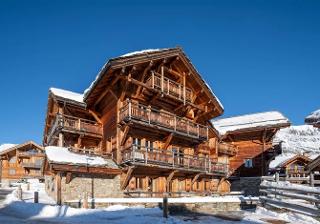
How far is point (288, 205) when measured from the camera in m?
15.1

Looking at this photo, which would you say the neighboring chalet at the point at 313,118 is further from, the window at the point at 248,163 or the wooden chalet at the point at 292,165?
the window at the point at 248,163

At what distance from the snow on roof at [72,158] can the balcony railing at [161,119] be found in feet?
10.6

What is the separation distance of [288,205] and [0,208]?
14.0 metres

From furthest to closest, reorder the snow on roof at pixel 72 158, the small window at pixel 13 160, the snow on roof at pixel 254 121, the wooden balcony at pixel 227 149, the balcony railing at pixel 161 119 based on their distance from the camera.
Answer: the small window at pixel 13 160
the wooden balcony at pixel 227 149
the snow on roof at pixel 254 121
the balcony railing at pixel 161 119
the snow on roof at pixel 72 158

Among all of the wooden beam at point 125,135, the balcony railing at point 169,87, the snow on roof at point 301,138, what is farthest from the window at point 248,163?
the snow on roof at point 301,138

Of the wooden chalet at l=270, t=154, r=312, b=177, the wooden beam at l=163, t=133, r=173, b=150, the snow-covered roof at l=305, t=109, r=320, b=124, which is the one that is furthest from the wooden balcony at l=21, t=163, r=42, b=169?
the snow-covered roof at l=305, t=109, r=320, b=124

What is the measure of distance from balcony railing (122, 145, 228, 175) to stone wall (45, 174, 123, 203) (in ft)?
5.43

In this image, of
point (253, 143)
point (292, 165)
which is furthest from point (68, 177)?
point (292, 165)

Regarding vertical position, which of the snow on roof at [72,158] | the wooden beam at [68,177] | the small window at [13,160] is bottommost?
the wooden beam at [68,177]

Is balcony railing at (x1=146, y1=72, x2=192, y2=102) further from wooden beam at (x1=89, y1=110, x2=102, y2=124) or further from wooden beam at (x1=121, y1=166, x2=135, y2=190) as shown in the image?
wooden beam at (x1=121, y1=166, x2=135, y2=190)

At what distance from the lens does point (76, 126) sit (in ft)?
89.4

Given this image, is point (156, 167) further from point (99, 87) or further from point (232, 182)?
point (232, 182)

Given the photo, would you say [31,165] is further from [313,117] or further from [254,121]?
[313,117]

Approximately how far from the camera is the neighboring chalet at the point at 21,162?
47.2 m
